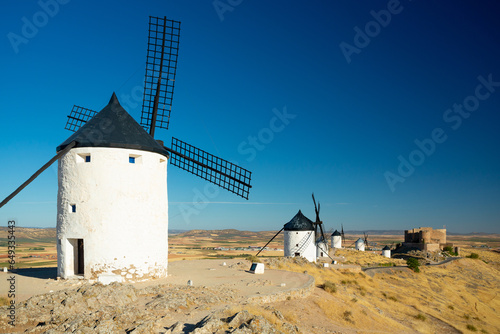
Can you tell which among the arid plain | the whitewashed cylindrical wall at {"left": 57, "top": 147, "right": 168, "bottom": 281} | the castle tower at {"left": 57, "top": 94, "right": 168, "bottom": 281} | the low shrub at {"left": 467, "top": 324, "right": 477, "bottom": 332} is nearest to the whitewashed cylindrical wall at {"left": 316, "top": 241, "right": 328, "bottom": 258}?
the arid plain

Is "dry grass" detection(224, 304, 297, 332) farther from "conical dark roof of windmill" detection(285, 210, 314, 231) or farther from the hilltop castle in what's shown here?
the hilltop castle

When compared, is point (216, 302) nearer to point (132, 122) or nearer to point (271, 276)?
point (271, 276)

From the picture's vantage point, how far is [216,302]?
35.9ft

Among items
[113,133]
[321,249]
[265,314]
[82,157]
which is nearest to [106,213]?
[82,157]

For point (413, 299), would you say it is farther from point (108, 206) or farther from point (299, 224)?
point (108, 206)

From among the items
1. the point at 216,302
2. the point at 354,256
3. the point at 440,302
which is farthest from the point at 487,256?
the point at 216,302

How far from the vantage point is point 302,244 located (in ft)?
112

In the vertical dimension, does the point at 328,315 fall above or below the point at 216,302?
below

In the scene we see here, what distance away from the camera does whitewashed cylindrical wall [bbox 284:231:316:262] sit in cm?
3394

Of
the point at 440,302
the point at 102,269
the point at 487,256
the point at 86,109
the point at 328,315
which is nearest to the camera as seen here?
the point at 328,315

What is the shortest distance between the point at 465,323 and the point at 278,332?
56.7 feet

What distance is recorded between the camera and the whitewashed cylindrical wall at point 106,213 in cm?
1393

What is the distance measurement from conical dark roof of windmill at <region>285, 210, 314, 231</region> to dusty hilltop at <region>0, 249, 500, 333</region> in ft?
29.0

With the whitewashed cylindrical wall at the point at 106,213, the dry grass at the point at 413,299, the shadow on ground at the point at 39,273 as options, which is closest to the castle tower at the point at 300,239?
the dry grass at the point at 413,299
